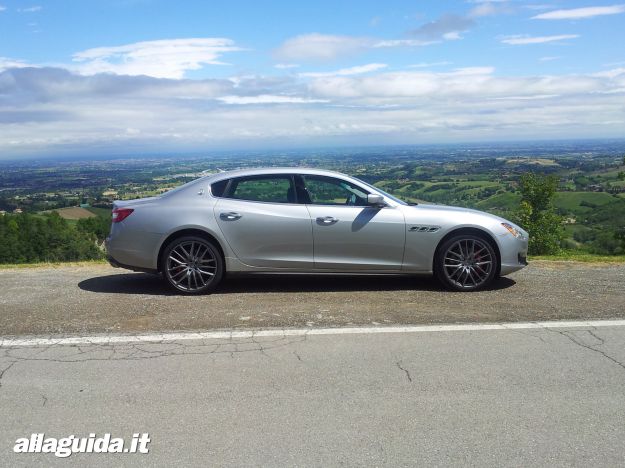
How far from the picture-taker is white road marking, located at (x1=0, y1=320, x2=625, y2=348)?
5164 millimetres

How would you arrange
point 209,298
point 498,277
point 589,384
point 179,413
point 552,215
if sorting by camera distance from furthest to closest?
point 552,215 < point 498,277 < point 209,298 < point 589,384 < point 179,413

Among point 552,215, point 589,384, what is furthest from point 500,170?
point 589,384

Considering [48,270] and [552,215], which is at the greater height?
[48,270]

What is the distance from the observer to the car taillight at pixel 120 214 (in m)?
7.11

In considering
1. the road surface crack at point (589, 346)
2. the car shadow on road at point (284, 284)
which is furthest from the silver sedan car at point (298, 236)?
the road surface crack at point (589, 346)

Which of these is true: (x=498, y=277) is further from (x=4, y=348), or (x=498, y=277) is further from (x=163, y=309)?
(x=4, y=348)

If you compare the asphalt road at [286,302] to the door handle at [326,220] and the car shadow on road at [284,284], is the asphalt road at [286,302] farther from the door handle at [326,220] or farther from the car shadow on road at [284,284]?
the door handle at [326,220]

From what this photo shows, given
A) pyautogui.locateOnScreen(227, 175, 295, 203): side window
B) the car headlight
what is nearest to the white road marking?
the car headlight

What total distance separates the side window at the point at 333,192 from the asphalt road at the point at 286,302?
1.07 meters

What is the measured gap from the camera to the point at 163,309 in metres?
6.23

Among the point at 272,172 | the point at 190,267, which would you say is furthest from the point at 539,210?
the point at 190,267

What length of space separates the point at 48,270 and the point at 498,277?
254 inches

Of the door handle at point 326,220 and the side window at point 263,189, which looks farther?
the side window at point 263,189

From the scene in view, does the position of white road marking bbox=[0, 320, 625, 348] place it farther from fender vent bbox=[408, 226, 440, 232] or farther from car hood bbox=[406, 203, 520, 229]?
car hood bbox=[406, 203, 520, 229]
